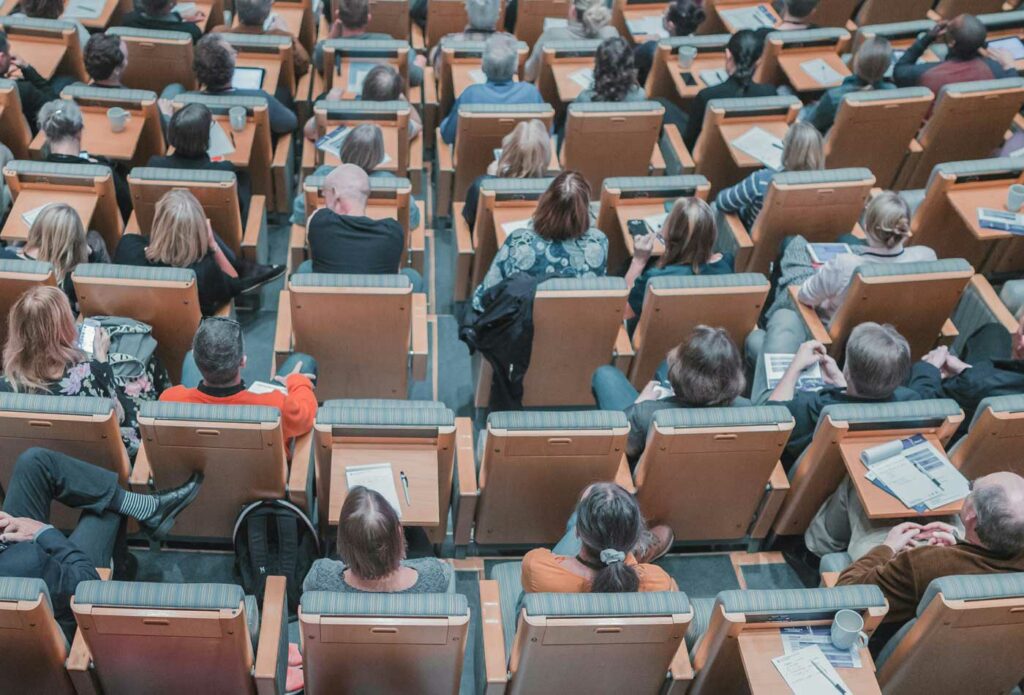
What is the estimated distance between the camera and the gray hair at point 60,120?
4.78m

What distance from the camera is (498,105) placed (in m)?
5.26

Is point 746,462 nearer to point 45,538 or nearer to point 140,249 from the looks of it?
point 45,538

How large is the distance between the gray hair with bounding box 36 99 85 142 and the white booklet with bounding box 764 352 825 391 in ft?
11.0

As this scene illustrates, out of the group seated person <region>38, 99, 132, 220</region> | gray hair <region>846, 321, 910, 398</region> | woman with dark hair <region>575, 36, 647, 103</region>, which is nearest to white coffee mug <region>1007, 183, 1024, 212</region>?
gray hair <region>846, 321, 910, 398</region>

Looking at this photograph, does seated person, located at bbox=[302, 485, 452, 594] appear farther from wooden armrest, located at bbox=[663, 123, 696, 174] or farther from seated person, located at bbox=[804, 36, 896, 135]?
seated person, located at bbox=[804, 36, 896, 135]

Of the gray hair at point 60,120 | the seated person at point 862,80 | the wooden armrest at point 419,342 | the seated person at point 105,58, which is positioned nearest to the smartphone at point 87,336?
the wooden armrest at point 419,342

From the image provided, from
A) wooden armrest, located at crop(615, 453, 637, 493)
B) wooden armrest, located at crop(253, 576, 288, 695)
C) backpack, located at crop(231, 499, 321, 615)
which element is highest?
wooden armrest, located at crop(615, 453, 637, 493)

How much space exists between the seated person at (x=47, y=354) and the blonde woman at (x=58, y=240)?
577 millimetres

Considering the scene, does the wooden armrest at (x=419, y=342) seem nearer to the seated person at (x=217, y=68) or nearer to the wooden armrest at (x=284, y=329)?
the wooden armrest at (x=284, y=329)

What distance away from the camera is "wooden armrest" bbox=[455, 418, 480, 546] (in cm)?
372

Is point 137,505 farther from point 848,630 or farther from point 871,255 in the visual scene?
point 871,255

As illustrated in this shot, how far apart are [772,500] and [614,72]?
2.76 m

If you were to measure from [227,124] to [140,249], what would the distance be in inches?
44.3

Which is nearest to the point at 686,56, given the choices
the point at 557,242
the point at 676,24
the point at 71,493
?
the point at 676,24
